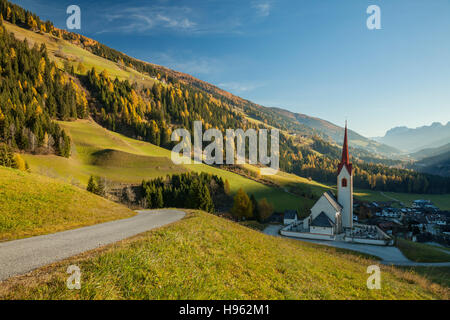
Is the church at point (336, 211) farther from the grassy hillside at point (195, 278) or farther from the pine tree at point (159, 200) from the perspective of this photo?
the pine tree at point (159, 200)

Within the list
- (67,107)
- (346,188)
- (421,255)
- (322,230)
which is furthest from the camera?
(67,107)

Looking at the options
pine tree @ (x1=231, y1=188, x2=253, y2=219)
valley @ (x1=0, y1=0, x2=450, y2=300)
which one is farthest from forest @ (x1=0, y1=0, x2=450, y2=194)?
pine tree @ (x1=231, y1=188, x2=253, y2=219)

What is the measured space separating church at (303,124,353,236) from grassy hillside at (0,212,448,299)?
117ft

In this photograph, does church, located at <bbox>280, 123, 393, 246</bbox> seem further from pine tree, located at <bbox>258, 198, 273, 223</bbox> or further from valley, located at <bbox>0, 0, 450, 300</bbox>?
pine tree, located at <bbox>258, 198, 273, 223</bbox>

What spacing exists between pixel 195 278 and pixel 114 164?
91.4 meters

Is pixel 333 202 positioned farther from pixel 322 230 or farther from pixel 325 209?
pixel 322 230

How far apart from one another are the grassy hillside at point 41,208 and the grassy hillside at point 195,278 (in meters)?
9.35

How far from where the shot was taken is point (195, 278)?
25.9ft

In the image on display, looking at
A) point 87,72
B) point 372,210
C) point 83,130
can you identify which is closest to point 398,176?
point 372,210

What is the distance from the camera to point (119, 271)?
7277 mm

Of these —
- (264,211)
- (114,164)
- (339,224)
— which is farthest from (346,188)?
(114,164)

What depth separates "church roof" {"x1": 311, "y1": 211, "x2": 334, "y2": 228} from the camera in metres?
47.6
